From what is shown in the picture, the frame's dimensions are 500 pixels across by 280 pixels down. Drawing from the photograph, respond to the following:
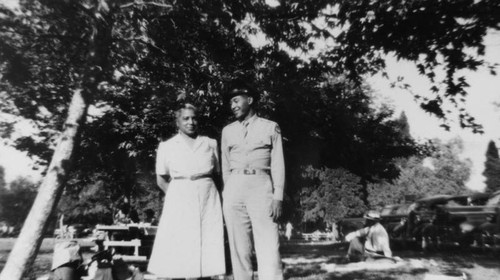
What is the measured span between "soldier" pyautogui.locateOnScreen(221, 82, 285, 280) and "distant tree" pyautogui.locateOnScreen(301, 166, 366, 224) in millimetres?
15558

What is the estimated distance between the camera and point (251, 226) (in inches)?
168

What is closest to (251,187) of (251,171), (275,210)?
(251,171)

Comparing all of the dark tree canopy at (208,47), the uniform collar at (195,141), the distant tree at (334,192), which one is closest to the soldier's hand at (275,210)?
the uniform collar at (195,141)

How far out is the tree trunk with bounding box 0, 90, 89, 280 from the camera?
19.1 feet

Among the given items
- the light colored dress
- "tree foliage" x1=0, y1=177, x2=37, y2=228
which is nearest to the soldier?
the light colored dress

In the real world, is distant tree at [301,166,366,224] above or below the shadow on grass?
above

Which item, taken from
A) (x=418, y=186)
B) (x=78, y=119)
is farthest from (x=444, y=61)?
(x=418, y=186)

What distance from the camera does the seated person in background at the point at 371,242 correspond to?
9.48 m

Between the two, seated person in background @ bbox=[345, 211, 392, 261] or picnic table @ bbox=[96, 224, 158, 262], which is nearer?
seated person in background @ bbox=[345, 211, 392, 261]

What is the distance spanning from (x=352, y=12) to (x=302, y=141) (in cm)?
1015

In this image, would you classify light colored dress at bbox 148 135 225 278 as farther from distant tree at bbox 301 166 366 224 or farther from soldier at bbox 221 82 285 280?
distant tree at bbox 301 166 366 224

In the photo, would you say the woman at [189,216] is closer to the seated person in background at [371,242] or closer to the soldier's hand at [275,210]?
the soldier's hand at [275,210]

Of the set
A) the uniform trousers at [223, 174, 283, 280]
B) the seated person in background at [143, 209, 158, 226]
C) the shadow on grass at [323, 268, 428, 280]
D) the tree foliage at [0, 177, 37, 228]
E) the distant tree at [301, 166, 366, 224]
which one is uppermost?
the tree foliage at [0, 177, 37, 228]

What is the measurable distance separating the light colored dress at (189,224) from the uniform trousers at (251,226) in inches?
10.6
